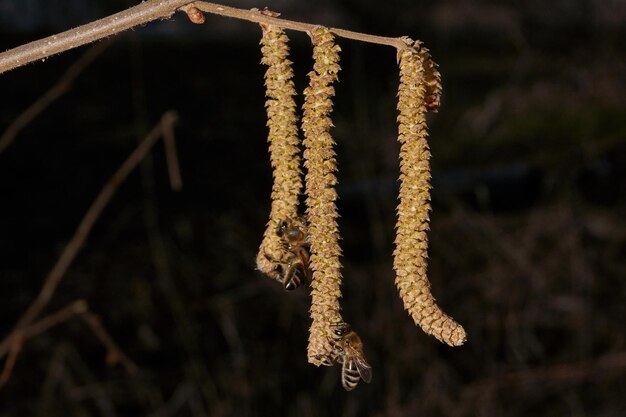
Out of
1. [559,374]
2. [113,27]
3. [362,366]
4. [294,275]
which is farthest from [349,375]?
[559,374]

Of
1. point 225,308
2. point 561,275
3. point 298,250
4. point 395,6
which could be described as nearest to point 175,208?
point 225,308

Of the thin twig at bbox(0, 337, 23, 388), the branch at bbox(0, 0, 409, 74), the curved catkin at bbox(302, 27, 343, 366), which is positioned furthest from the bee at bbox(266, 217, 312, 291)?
the thin twig at bbox(0, 337, 23, 388)

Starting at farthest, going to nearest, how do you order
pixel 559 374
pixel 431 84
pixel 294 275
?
pixel 559 374 → pixel 294 275 → pixel 431 84

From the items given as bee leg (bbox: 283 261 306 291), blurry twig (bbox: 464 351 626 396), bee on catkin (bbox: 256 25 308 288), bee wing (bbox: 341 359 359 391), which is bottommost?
bee wing (bbox: 341 359 359 391)

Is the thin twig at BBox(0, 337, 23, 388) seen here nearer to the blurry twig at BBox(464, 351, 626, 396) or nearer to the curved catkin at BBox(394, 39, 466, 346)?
the curved catkin at BBox(394, 39, 466, 346)

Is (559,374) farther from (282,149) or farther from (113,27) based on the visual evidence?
(113,27)

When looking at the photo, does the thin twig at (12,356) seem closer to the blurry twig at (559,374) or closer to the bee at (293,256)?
the bee at (293,256)

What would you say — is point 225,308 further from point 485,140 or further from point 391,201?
point 485,140
